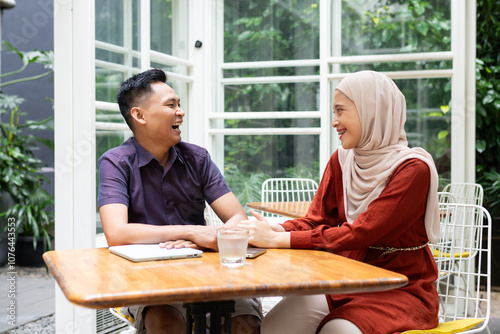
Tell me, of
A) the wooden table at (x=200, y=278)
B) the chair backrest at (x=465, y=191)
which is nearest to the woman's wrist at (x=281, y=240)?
the wooden table at (x=200, y=278)

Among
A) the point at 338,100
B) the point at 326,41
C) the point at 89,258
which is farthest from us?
the point at 326,41

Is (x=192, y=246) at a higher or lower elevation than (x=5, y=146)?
lower

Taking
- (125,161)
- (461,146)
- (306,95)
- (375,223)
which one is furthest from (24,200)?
(375,223)

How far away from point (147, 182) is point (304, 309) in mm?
745

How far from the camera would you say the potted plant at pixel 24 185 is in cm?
471

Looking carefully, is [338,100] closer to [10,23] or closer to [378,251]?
[378,251]

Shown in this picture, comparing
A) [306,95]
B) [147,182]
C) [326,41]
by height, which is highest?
[326,41]

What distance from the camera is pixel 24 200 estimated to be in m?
4.88

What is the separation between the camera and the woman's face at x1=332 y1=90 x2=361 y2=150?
1.75 m

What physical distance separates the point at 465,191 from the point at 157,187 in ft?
10.2

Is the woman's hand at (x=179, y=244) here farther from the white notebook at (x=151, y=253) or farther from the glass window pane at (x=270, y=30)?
the glass window pane at (x=270, y=30)

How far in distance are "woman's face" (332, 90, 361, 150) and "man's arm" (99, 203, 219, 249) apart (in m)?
0.51

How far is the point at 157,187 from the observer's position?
2002mm

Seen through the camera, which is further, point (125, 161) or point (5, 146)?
point (5, 146)
